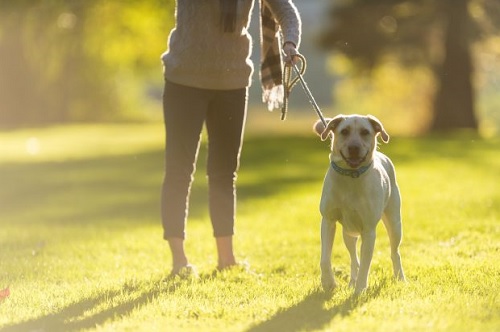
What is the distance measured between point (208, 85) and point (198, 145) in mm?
443

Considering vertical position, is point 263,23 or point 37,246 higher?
point 263,23

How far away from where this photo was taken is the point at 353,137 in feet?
17.9

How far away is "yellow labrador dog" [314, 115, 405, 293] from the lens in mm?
5484

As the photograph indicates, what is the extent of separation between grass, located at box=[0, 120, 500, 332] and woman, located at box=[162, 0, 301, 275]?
64cm

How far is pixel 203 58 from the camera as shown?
6598mm

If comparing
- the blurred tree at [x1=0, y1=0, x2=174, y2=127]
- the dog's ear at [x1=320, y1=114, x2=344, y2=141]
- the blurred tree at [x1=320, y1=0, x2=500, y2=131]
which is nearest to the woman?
the dog's ear at [x1=320, y1=114, x2=344, y2=141]

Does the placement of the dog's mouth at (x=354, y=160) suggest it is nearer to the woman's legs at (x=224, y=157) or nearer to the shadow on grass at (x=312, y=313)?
the shadow on grass at (x=312, y=313)

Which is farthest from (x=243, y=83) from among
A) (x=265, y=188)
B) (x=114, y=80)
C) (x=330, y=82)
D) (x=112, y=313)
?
(x=330, y=82)

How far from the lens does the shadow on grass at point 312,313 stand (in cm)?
504

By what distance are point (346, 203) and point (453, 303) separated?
2.74 ft

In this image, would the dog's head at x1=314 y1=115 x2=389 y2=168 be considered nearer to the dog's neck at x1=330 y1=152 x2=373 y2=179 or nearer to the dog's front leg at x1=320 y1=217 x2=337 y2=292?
the dog's neck at x1=330 y1=152 x2=373 y2=179

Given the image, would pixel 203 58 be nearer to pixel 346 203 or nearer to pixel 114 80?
pixel 346 203

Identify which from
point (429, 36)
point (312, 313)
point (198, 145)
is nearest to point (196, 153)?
point (198, 145)

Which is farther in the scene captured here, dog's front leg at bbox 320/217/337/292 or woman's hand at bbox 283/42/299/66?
woman's hand at bbox 283/42/299/66
